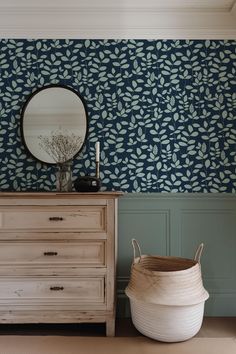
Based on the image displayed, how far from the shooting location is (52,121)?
264cm

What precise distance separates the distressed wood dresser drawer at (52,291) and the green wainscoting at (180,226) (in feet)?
1.85

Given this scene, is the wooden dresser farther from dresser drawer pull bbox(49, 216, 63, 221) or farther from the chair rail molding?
the chair rail molding

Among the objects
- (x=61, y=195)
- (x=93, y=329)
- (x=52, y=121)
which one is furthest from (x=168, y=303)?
(x=52, y=121)

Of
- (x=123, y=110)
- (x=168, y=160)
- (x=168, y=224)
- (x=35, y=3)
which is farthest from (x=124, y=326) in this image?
(x=35, y=3)

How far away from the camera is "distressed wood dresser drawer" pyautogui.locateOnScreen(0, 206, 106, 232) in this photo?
2148mm

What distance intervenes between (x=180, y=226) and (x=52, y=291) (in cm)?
114

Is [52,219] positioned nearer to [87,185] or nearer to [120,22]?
[87,185]

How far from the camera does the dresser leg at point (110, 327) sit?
2170mm

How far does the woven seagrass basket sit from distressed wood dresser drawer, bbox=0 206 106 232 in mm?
486

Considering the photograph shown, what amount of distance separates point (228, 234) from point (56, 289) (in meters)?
1.45

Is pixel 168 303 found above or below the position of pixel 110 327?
above

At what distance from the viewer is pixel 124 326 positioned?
7.91 feet

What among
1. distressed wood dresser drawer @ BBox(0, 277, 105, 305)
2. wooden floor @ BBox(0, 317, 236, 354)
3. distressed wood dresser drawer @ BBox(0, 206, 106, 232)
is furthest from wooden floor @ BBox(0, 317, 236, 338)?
distressed wood dresser drawer @ BBox(0, 206, 106, 232)

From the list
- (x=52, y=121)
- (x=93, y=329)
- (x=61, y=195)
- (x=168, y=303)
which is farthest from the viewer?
(x=52, y=121)
